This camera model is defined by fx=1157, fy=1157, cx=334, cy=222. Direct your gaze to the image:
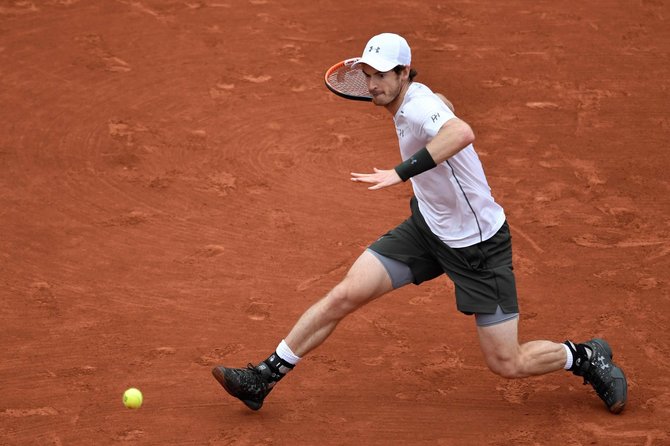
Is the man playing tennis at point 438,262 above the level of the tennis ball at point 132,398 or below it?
above

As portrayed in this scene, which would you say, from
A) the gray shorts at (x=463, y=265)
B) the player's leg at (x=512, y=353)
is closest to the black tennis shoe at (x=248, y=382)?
the gray shorts at (x=463, y=265)

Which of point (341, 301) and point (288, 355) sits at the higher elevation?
point (341, 301)

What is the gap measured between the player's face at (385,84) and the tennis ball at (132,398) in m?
2.23

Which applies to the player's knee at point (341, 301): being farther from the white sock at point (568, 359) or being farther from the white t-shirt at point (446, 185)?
the white sock at point (568, 359)

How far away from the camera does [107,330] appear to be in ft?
26.1

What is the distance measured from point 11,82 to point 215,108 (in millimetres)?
2074

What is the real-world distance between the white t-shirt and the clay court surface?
1174 millimetres

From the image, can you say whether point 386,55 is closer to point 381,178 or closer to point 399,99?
point 399,99

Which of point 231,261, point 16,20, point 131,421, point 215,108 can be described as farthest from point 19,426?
point 16,20

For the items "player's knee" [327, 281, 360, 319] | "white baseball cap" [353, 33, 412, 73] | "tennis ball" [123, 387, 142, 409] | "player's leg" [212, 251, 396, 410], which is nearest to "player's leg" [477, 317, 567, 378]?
"player's leg" [212, 251, 396, 410]

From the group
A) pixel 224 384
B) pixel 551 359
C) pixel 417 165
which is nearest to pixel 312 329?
pixel 224 384

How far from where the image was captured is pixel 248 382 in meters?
6.86

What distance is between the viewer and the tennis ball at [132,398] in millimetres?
6828

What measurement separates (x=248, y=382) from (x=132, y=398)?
0.69 m
